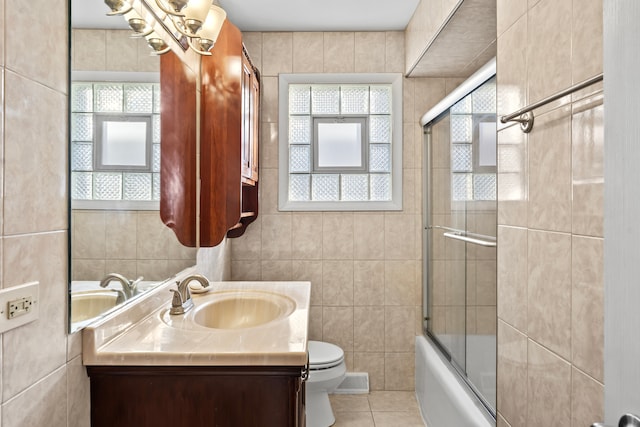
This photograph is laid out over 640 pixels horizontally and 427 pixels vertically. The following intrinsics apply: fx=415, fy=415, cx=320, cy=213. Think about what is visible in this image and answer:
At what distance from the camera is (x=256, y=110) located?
2576 millimetres

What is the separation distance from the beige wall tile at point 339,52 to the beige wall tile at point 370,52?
4 cm

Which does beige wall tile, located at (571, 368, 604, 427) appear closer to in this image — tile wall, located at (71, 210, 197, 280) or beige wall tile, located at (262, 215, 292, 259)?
tile wall, located at (71, 210, 197, 280)

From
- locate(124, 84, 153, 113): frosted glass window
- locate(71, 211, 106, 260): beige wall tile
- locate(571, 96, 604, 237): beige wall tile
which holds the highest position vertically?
locate(124, 84, 153, 113): frosted glass window

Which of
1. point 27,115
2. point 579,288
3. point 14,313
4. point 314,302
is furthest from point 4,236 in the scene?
point 314,302

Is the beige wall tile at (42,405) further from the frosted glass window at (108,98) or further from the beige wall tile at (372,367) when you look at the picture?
the beige wall tile at (372,367)

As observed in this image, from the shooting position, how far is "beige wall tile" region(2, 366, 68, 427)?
91 centimetres

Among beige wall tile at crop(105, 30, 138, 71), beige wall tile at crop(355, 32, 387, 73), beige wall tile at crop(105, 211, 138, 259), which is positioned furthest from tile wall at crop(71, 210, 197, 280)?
beige wall tile at crop(355, 32, 387, 73)

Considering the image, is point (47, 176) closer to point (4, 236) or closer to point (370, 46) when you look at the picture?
point (4, 236)

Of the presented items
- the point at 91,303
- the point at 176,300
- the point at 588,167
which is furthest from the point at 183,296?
the point at 588,167

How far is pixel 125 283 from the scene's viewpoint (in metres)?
1.42

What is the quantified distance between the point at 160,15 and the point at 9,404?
4.53 feet

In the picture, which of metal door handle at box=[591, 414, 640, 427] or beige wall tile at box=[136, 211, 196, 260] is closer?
metal door handle at box=[591, 414, 640, 427]

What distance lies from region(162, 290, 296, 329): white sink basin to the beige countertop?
0.79 feet

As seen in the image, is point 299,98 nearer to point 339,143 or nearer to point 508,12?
point 339,143
